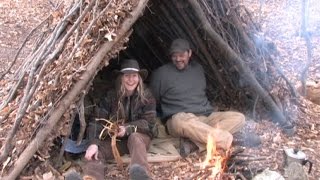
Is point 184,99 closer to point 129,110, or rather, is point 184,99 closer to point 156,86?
point 156,86

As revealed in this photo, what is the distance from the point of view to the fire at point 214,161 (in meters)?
4.49

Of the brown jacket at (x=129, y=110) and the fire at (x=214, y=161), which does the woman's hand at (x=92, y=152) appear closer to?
the brown jacket at (x=129, y=110)

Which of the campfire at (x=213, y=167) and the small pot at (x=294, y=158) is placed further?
the small pot at (x=294, y=158)

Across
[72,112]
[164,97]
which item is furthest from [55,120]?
[164,97]

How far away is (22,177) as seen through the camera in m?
4.19

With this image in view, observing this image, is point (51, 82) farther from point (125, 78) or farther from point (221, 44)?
point (221, 44)

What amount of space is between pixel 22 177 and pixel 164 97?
2.24 metres

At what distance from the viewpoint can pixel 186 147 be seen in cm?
549

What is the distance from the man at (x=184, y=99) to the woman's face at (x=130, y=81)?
73cm

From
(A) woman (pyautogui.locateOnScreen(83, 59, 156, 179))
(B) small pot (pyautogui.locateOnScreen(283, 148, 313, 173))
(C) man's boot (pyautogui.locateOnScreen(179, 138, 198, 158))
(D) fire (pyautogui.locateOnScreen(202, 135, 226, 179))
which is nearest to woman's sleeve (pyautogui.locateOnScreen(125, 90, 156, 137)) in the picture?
(A) woman (pyautogui.locateOnScreen(83, 59, 156, 179))

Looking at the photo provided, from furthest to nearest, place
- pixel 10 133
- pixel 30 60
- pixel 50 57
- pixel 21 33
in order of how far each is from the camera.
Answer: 1. pixel 21 33
2. pixel 30 60
3. pixel 50 57
4. pixel 10 133

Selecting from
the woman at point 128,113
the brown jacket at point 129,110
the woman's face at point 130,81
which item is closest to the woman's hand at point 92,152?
the woman at point 128,113

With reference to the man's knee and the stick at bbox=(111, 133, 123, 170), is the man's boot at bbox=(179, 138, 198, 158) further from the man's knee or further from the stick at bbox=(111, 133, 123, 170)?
the stick at bbox=(111, 133, 123, 170)

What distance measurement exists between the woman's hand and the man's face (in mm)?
1603
